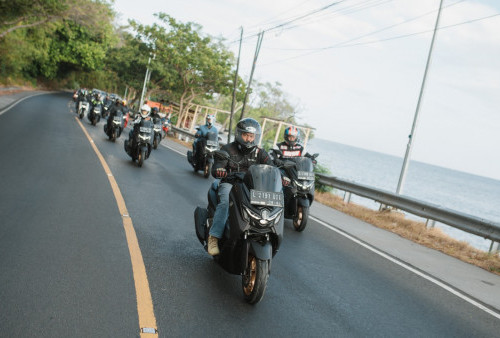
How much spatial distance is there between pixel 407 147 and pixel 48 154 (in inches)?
420

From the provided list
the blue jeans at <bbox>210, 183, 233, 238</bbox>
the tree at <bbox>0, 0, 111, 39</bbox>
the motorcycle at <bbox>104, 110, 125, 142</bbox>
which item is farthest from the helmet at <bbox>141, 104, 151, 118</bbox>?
the tree at <bbox>0, 0, 111, 39</bbox>

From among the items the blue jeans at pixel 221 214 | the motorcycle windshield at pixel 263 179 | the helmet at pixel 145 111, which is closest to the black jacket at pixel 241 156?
the blue jeans at pixel 221 214

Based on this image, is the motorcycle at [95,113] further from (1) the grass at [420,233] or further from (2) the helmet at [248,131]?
(2) the helmet at [248,131]

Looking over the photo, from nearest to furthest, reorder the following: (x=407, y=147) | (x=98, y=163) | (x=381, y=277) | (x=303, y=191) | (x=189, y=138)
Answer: (x=381, y=277)
(x=303, y=191)
(x=98, y=163)
(x=407, y=147)
(x=189, y=138)

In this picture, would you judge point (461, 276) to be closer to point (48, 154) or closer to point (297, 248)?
point (297, 248)

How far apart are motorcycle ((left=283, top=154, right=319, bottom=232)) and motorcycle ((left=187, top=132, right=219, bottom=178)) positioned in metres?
5.48

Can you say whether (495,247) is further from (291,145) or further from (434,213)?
(291,145)

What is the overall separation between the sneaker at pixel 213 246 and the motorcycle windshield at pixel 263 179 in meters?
0.86

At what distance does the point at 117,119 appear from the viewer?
19.1 metres

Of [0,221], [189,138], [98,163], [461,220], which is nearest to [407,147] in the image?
[461,220]

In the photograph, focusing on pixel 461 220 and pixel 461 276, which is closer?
pixel 461 276

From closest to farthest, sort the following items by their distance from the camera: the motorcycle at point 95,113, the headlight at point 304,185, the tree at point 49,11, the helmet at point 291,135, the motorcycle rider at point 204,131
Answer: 1. the headlight at point 304,185
2. the helmet at point 291,135
3. the motorcycle rider at point 204,131
4. the tree at point 49,11
5. the motorcycle at point 95,113

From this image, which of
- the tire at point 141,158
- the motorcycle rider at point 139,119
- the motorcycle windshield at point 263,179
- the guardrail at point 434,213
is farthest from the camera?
the motorcycle rider at point 139,119

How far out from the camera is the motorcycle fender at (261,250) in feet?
14.8
